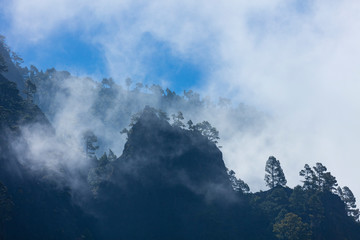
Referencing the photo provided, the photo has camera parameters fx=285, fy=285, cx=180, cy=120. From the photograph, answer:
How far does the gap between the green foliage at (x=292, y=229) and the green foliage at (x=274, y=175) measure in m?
17.3

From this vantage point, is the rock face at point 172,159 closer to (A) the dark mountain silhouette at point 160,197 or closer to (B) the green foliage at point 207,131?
(A) the dark mountain silhouette at point 160,197

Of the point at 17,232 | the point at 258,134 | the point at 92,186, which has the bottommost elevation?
the point at 17,232

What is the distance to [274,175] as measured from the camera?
277 ft

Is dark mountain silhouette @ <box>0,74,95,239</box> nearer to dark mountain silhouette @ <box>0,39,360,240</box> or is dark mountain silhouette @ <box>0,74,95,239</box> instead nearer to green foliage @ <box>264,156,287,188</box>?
dark mountain silhouette @ <box>0,39,360,240</box>

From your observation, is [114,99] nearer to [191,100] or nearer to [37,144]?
[191,100]

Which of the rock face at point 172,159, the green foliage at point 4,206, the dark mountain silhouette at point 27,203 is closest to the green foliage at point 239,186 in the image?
the rock face at point 172,159

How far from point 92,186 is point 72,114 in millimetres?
69769

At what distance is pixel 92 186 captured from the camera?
74750mm

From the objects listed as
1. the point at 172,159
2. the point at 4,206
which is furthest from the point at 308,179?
the point at 4,206

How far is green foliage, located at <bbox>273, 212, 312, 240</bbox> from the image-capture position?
63.2 meters

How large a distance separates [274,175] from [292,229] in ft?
72.9

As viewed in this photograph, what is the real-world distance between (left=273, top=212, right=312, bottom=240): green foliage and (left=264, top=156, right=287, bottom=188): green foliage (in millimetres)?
17331

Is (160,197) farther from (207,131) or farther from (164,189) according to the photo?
(207,131)

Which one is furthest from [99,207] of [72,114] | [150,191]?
[72,114]
